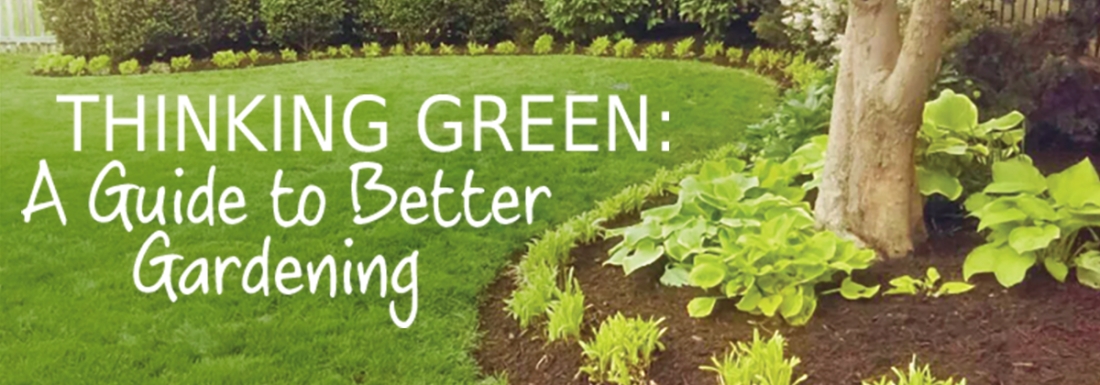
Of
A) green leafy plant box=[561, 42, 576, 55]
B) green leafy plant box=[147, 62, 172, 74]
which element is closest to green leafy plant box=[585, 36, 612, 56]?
green leafy plant box=[561, 42, 576, 55]

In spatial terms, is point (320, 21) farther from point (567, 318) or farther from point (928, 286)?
point (928, 286)

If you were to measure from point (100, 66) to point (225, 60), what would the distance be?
109cm

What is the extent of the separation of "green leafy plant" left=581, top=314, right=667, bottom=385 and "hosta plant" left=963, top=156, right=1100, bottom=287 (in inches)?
39.1

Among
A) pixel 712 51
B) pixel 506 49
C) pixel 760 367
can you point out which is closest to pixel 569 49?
pixel 506 49

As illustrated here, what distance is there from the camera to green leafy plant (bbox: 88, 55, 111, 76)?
968 cm

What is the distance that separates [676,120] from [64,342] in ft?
13.1

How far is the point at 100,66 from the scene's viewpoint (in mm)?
9742

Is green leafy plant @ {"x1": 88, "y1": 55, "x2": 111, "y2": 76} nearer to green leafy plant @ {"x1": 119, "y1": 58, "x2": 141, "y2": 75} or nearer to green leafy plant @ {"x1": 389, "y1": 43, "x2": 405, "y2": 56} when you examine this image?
green leafy plant @ {"x1": 119, "y1": 58, "x2": 141, "y2": 75}

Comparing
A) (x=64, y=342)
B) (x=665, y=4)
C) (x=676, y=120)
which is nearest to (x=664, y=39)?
(x=665, y=4)

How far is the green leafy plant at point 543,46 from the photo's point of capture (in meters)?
10.1

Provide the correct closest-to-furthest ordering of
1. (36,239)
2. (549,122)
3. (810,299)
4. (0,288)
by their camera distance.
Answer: (810,299) → (0,288) → (36,239) → (549,122)

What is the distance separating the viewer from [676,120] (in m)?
6.75

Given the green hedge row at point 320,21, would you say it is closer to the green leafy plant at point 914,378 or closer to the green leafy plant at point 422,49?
the green leafy plant at point 422,49

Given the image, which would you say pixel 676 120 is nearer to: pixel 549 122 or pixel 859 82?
pixel 549 122
